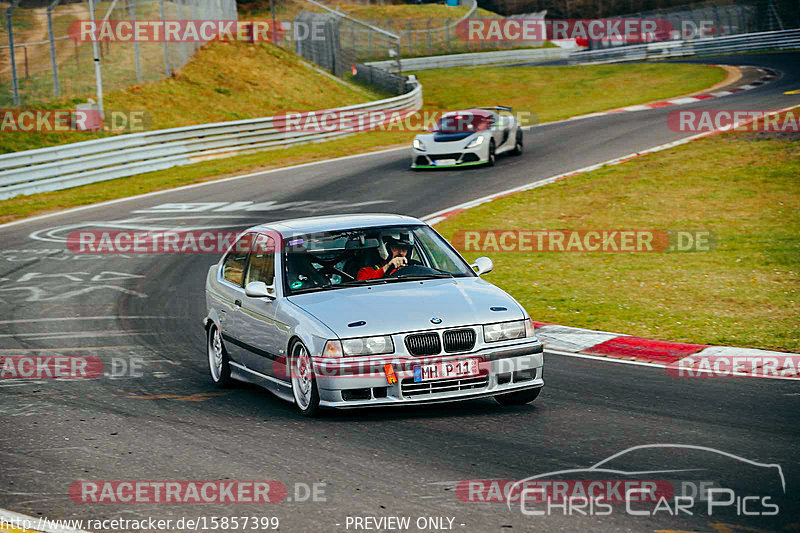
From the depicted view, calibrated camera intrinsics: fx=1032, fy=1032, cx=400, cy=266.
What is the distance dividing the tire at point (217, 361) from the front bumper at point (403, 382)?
207 centimetres

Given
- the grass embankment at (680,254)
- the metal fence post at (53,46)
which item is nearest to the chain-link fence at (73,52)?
the metal fence post at (53,46)

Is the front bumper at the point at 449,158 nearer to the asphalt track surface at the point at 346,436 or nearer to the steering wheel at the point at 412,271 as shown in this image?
the asphalt track surface at the point at 346,436

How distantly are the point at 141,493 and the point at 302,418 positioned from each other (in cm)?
195

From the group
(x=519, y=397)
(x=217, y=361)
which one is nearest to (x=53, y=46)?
(x=217, y=361)

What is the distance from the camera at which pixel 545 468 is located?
20.2 ft

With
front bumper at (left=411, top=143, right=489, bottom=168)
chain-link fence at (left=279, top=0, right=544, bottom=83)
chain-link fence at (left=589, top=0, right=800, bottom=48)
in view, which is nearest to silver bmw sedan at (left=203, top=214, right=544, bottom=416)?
front bumper at (left=411, top=143, right=489, bottom=168)

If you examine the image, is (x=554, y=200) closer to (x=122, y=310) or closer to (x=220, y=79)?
(x=122, y=310)

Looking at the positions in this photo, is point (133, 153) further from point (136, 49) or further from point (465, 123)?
point (465, 123)

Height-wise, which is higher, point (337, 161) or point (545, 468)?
point (545, 468)

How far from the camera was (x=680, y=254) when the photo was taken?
15.6 metres

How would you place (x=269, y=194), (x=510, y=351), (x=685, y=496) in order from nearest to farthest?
(x=685, y=496) → (x=510, y=351) → (x=269, y=194)

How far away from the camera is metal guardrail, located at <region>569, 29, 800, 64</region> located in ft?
173

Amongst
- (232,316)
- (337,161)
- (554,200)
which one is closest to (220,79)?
(337,161)

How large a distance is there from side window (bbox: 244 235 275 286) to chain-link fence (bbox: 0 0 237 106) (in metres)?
A: 21.3
